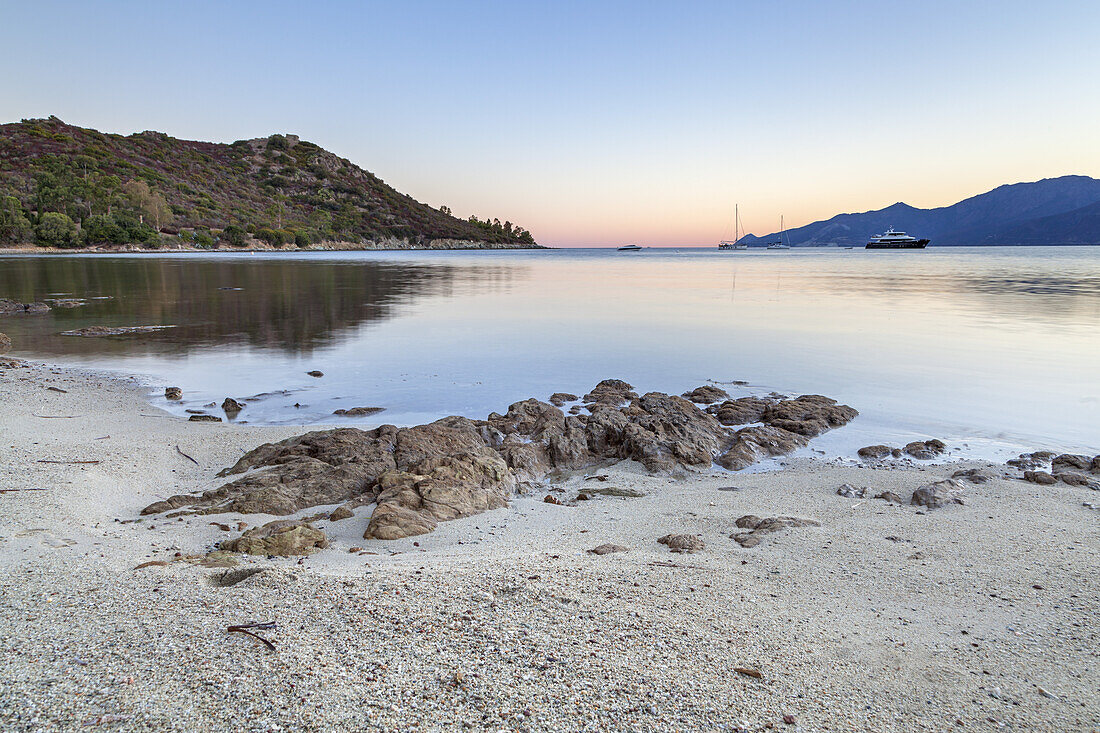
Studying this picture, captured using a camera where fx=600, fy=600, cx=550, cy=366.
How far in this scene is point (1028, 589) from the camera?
12.3 feet

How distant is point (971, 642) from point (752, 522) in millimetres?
1935

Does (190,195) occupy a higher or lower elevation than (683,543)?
higher

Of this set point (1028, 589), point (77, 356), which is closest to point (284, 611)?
point (1028, 589)

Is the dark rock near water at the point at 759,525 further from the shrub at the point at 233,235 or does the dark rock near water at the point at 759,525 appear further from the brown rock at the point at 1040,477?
the shrub at the point at 233,235

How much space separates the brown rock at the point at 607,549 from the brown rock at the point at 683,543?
0.33m

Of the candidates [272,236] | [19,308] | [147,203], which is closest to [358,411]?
[19,308]

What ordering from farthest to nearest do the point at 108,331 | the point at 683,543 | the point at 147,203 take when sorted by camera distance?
the point at 147,203 < the point at 108,331 < the point at 683,543

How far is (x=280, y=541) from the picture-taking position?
4.19 m

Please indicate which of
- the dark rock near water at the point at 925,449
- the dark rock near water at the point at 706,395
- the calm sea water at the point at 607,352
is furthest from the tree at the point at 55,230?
the dark rock near water at the point at 925,449

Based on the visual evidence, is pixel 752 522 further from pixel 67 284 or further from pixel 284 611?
pixel 67 284

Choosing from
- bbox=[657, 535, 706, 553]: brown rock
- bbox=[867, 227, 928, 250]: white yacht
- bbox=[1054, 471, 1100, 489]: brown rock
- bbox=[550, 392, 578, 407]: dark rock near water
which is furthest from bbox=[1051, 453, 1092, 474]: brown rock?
bbox=[867, 227, 928, 250]: white yacht

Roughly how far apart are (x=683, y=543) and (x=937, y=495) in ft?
8.96

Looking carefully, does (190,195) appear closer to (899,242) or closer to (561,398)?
(561,398)

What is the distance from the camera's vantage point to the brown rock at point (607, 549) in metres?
4.30
